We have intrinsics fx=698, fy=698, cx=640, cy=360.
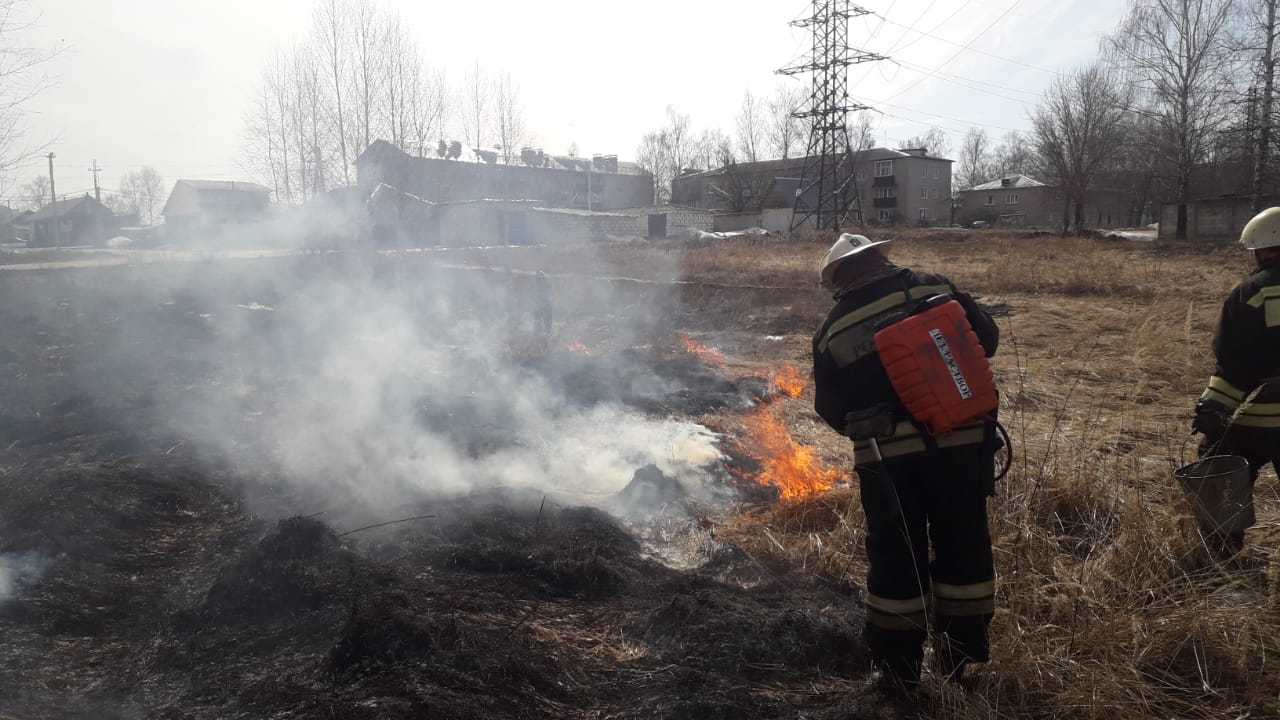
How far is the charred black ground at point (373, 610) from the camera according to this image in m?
2.81

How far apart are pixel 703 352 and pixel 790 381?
283 centimetres

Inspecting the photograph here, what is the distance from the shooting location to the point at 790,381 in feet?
32.8

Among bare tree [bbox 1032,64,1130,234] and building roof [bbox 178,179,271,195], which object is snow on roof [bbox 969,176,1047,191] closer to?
bare tree [bbox 1032,64,1130,234]

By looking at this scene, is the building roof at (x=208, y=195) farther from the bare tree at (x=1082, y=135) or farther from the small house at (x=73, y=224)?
the bare tree at (x=1082, y=135)

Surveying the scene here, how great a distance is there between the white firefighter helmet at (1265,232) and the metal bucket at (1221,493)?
1087 mm

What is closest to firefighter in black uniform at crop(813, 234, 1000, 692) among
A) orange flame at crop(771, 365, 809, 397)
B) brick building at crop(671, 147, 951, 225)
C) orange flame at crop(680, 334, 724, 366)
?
orange flame at crop(771, 365, 809, 397)

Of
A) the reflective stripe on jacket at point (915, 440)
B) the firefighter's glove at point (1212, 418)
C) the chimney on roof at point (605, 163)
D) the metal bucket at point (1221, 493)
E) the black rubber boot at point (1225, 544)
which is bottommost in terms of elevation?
the black rubber boot at point (1225, 544)

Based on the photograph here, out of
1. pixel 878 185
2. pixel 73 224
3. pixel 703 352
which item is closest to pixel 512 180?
pixel 878 185

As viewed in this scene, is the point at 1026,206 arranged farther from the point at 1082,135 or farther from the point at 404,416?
the point at 404,416

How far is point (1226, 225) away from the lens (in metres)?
24.4

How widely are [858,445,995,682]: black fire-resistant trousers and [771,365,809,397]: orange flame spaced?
6520 millimetres

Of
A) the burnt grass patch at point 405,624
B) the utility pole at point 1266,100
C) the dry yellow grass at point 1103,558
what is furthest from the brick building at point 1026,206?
the burnt grass patch at point 405,624

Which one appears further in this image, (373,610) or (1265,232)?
(1265,232)

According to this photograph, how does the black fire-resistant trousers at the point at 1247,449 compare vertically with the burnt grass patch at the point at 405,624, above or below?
above
